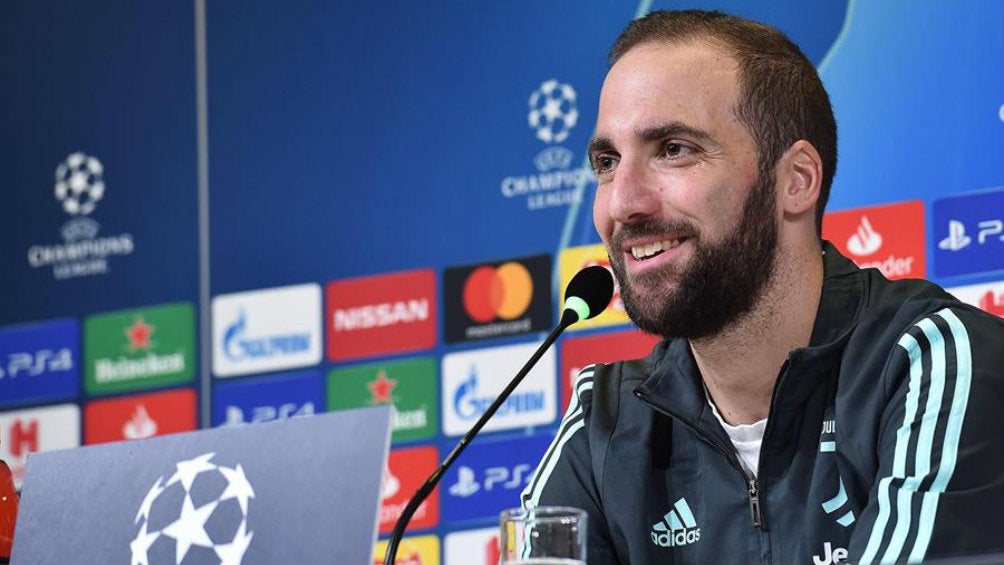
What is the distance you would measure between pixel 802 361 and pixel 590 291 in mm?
339

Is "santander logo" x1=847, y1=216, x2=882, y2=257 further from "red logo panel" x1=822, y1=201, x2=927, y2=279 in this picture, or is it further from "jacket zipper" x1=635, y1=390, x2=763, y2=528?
"jacket zipper" x1=635, y1=390, x2=763, y2=528

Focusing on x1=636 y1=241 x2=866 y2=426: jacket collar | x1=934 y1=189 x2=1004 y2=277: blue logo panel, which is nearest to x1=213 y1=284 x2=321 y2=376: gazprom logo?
x1=934 y1=189 x2=1004 y2=277: blue logo panel

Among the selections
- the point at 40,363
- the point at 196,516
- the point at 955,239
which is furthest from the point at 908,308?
the point at 40,363

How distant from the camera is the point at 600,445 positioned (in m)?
2.17

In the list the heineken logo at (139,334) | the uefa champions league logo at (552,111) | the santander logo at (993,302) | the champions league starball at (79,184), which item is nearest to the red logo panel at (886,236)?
the santander logo at (993,302)

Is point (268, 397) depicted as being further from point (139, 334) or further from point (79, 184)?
Answer: point (79, 184)

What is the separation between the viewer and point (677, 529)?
2.09 meters

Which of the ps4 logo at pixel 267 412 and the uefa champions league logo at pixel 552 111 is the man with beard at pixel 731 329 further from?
the ps4 logo at pixel 267 412

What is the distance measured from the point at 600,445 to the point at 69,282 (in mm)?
2173

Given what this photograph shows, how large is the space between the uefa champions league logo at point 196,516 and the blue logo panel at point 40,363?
220cm

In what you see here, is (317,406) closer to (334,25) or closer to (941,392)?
(334,25)

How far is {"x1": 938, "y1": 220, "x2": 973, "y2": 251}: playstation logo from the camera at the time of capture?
2.88 metres

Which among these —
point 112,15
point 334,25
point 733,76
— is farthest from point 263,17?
point 733,76

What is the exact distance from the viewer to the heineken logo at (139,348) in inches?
150
